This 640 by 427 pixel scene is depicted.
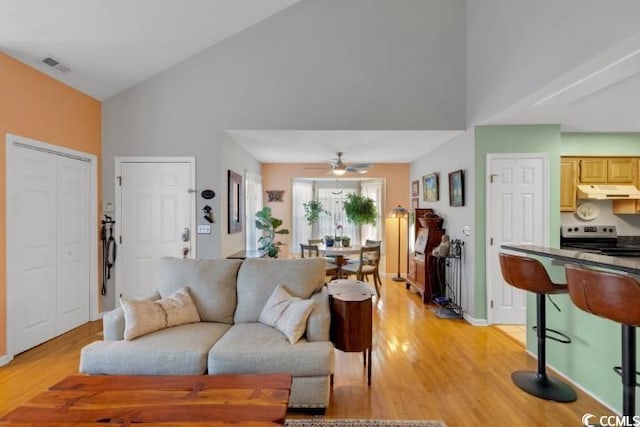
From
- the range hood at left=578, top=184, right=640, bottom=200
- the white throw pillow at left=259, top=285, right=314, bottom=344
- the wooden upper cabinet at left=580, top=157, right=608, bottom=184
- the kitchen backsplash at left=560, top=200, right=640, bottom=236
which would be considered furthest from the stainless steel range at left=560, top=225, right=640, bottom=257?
the white throw pillow at left=259, top=285, right=314, bottom=344

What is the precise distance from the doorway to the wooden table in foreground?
2.11 metres

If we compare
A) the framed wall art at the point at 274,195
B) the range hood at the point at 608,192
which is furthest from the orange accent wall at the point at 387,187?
the range hood at the point at 608,192

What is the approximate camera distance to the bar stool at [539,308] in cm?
236

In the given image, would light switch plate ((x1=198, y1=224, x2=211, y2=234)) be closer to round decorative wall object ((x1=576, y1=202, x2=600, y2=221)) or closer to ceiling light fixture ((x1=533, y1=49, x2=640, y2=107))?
ceiling light fixture ((x1=533, y1=49, x2=640, y2=107))

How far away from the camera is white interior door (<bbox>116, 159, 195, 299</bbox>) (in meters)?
4.12

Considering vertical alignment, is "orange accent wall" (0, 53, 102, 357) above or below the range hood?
above

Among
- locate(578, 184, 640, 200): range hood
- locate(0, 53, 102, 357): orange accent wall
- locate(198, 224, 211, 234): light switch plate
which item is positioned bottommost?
locate(198, 224, 211, 234): light switch plate

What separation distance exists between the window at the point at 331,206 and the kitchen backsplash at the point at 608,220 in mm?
3274

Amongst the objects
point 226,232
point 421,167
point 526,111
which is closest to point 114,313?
point 226,232

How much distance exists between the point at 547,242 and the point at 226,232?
405 cm

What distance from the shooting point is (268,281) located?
2.72 m

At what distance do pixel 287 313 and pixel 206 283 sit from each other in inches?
31.5

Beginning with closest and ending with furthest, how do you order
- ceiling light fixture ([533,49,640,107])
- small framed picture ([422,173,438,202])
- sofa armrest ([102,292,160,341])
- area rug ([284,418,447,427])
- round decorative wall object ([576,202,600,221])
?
area rug ([284,418,447,427]) < ceiling light fixture ([533,49,640,107]) < sofa armrest ([102,292,160,341]) < round decorative wall object ([576,202,600,221]) < small framed picture ([422,173,438,202])

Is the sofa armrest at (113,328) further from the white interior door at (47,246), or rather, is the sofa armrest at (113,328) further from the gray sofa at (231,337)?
the white interior door at (47,246)
